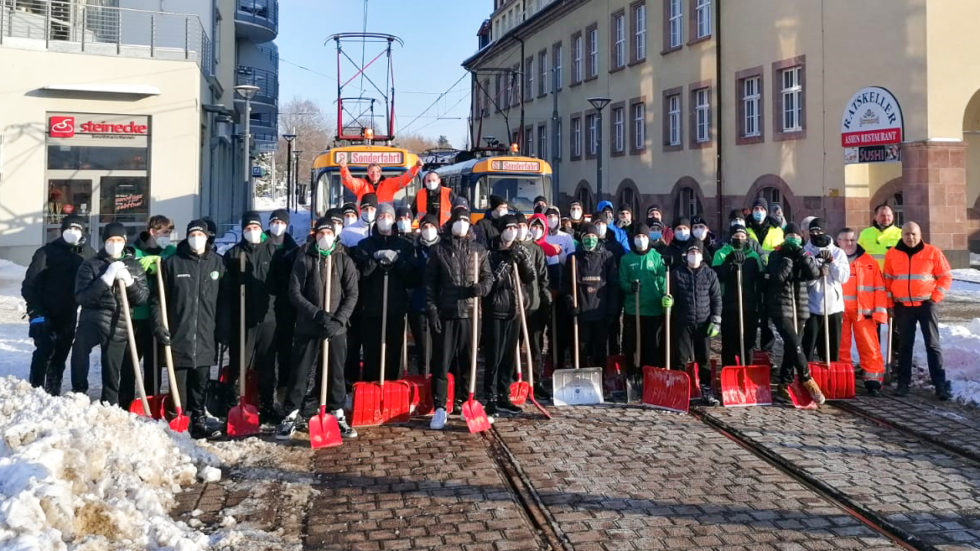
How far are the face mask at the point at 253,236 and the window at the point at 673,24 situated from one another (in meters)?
23.6

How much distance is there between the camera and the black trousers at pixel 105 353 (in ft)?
24.1

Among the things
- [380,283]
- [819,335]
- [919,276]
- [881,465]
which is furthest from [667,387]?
[380,283]

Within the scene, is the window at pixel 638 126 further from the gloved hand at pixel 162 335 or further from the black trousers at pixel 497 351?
the gloved hand at pixel 162 335

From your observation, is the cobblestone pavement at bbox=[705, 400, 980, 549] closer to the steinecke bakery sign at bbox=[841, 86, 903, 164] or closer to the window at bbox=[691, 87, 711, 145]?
the steinecke bakery sign at bbox=[841, 86, 903, 164]

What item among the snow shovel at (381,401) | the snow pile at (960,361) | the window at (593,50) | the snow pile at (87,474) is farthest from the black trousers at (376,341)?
the window at (593,50)

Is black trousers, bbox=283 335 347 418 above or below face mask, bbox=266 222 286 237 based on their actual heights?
below

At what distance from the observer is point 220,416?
311 inches

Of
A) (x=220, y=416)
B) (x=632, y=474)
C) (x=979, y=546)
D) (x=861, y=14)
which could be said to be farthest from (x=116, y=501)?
(x=861, y=14)

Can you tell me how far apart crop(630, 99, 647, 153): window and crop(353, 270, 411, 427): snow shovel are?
978 inches

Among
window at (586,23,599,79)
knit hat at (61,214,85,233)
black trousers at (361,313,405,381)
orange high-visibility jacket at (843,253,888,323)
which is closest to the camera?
knit hat at (61,214,85,233)

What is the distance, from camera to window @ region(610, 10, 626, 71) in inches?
1307

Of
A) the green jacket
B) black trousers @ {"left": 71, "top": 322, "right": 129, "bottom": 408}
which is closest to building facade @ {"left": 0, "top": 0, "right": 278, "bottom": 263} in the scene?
black trousers @ {"left": 71, "top": 322, "right": 129, "bottom": 408}

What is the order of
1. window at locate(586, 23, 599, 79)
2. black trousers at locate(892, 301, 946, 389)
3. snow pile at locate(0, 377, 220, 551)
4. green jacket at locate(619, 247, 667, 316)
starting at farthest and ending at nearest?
window at locate(586, 23, 599, 79)
green jacket at locate(619, 247, 667, 316)
black trousers at locate(892, 301, 946, 389)
snow pile at locate(0, 377, 220, 551)

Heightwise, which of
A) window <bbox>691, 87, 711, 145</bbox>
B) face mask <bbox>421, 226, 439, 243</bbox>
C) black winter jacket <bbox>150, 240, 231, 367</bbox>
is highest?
window <bbox>691, 87, 711, 145</bbox>
